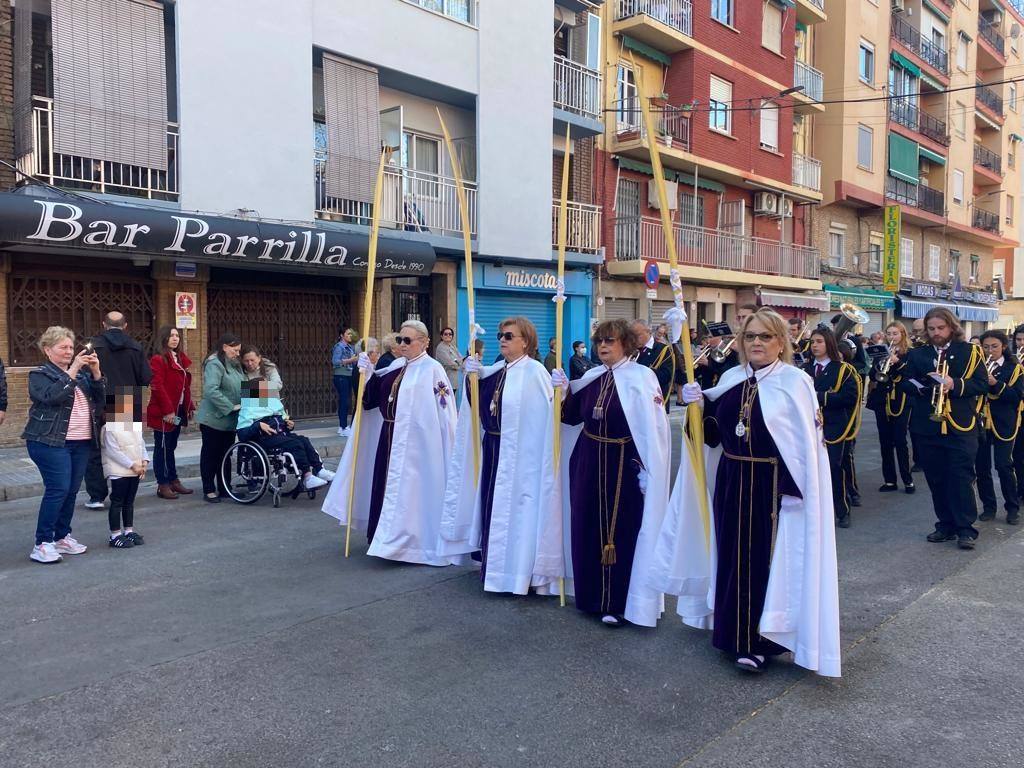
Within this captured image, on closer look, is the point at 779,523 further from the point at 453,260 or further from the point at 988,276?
the point at 988,276

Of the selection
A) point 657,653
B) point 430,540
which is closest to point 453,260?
point 430,540

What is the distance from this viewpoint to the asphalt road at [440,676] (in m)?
3.44

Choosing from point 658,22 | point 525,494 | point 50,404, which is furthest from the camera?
point 658,22

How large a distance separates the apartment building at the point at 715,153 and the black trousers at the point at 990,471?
42.8ft

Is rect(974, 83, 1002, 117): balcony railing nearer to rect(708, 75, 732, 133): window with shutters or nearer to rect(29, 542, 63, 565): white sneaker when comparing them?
rect(708, 75, 732, 133): window with shutters

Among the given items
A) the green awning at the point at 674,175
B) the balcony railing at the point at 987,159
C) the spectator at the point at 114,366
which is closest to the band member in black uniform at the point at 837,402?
the spectator at the point at 114,366

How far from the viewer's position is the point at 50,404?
612 centimetres

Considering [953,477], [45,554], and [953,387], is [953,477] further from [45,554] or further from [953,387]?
[45,554]

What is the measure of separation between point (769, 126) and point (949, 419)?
2090 cm

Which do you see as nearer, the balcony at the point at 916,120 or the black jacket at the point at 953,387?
the black jacket at the point at 953,387

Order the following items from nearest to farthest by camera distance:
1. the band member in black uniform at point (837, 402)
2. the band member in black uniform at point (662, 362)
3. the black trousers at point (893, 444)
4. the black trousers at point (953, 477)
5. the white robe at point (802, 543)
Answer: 1. the white robe at point (802, 543)
2. the black trousers at point (953, 477)
3. the band member in black uniform at point (837, 402)
4. the band member in black uniform at point (662, 362)
5. the black trousers at point (893, 444)

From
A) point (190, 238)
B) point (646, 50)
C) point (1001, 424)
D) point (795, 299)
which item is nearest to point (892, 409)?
point (1001, 424)

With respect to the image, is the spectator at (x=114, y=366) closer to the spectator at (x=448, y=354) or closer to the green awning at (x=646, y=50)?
the spectator at (x=448, y=354)

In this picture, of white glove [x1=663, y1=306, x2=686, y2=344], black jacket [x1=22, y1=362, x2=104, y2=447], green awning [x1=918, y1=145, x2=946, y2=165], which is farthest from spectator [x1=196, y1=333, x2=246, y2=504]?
green awning [x1=918, y1=145, x2=946, y2=165]
